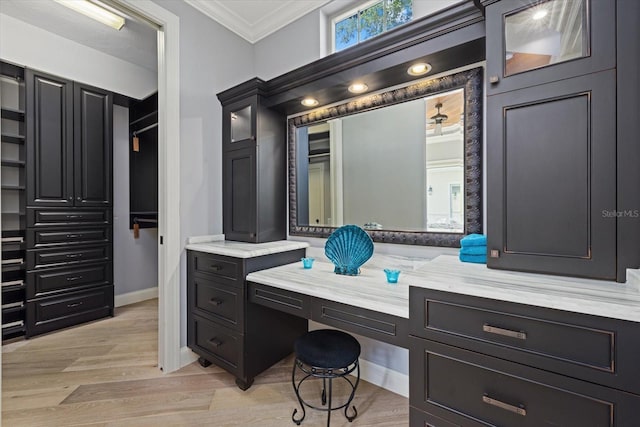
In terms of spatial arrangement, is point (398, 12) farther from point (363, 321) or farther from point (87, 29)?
point (87, 29)

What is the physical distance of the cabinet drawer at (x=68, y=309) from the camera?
8.68 feet

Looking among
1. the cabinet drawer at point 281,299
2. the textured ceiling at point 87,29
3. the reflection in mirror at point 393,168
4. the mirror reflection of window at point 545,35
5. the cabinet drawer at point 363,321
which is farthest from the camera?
the textured ceiling at point 87,29

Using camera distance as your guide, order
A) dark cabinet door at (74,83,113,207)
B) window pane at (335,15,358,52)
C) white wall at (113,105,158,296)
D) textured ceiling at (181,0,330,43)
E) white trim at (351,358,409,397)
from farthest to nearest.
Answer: white wall at (113,105,158,296)
dark cabinet door at (74,83,113,207)
textured ceiling at (181,0,330,43)
window pane at (335,15,358,52)
white trim at (351,358,409,397)

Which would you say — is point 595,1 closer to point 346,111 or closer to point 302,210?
point 346,111

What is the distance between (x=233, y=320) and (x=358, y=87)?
178 cm

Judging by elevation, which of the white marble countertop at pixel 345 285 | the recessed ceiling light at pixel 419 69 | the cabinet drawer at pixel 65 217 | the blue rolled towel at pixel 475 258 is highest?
the recessed ceiling light at pixel 419 69

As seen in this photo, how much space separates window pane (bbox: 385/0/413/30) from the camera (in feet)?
6.29

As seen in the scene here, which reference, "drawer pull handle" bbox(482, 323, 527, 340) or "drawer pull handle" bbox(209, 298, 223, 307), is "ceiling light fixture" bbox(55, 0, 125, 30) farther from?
"drawer pull handle" bbox(482, 323, 527, 340)

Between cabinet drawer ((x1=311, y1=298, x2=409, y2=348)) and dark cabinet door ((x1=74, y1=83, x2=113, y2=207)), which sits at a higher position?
dark cabinet door ((x1=74, y1=83, x2=113, y2=207))

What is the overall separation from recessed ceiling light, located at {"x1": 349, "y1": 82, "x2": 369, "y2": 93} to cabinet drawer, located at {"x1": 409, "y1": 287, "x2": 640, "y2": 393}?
4.53 feet

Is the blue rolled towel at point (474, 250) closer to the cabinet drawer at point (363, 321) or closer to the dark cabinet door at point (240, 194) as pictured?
the cabinet drawer at point (363, 321)

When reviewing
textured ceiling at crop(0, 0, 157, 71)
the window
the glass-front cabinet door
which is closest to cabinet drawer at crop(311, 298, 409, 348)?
the glass-front cabinet door

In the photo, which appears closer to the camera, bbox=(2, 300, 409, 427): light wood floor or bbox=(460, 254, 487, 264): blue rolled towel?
bbox=(460, 254, 487, 264): blue rolled towel

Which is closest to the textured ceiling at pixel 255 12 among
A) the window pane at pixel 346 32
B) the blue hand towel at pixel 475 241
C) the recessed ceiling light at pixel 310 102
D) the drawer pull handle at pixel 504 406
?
the window pane at pixel 346 32
